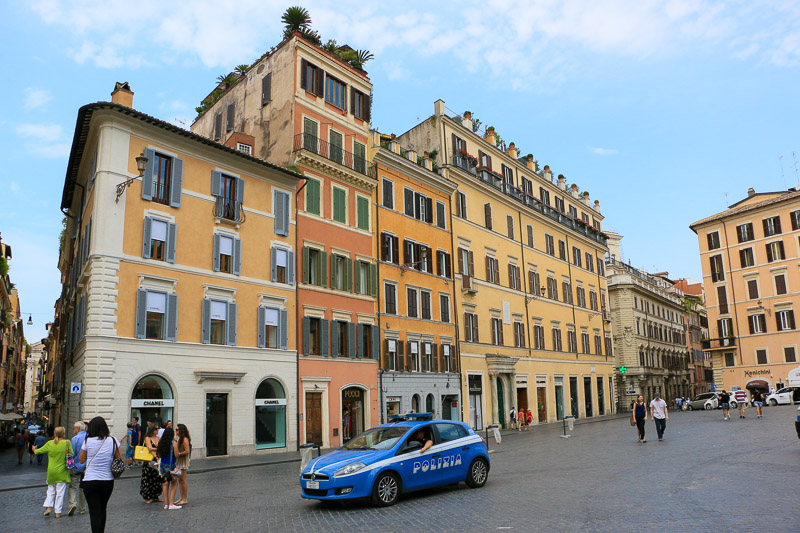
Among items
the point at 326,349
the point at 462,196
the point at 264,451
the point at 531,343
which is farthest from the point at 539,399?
the point at 264,451

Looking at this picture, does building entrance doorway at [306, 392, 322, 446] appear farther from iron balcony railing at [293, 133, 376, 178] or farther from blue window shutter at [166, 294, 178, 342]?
iron balcony railing at [293, 133, 376, 178]

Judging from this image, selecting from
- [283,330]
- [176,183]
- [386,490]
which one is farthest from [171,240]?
[386,490]

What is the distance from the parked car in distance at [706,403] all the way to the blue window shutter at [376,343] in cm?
3796

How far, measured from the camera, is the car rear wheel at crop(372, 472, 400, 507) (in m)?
11.5

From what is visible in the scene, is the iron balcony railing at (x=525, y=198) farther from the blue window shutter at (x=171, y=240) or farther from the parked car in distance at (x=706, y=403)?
the blue window shutter at (x=171, y=240)

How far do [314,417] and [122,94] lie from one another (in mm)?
16874

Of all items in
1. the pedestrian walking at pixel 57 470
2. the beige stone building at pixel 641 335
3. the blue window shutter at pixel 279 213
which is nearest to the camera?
the pedestrian walking at pixel 57 470

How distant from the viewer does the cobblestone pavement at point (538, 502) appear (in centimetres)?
962

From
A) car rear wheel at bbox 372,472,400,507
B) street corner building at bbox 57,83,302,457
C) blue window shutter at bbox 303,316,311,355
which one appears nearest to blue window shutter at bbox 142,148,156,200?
street corner building at bbox 57,83,302,457

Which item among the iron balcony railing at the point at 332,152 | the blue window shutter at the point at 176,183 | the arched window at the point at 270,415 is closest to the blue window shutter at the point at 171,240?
the blue window shutter at the point at 176,183

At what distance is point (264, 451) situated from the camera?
2780 cm

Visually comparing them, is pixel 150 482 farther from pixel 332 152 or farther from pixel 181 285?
pixel 332 152

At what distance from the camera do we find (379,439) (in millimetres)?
12875

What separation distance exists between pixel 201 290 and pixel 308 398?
7630mm
